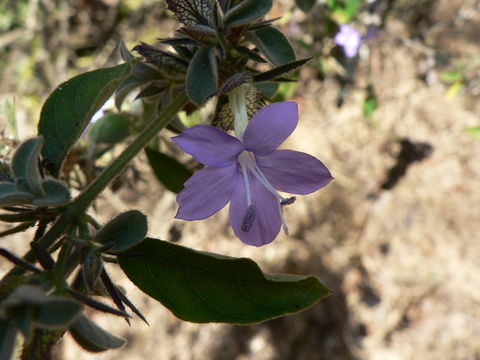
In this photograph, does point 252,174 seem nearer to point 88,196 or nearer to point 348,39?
point 88,196

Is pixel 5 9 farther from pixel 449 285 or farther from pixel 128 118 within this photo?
pixel 449 285

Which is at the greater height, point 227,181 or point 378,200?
point 227,181

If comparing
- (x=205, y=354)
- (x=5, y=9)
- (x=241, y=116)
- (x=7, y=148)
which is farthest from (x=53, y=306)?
(x=5, y=9)

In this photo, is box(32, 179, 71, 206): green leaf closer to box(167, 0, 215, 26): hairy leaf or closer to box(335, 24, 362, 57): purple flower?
box(167, 0, 215, 26): hairy leaf

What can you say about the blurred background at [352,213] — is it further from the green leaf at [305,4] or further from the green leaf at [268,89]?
the green leaf at [268,89]

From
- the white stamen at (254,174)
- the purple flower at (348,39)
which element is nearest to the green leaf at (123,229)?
the white stamen at (254,174)

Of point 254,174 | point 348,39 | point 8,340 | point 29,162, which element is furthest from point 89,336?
point 348,39
